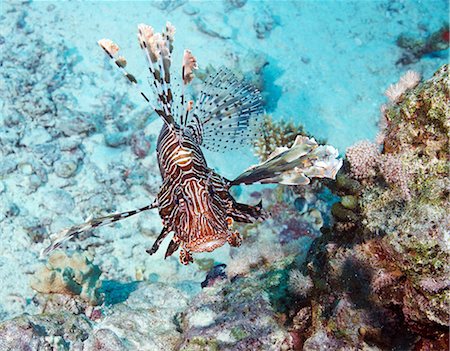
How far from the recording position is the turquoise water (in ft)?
21.7

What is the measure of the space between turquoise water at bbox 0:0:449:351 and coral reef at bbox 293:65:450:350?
1163mm

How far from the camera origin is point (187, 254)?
11.1 ft

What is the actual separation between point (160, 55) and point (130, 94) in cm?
542

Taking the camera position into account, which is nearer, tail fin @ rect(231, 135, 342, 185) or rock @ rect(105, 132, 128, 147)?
tail fin @ rect(231, 135, 342, 185)

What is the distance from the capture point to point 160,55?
371 cm

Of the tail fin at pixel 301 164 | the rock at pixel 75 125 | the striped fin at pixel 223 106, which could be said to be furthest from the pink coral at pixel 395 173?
the rock at pixel 75 125

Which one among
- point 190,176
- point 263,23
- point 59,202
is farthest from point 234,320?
point 263,23

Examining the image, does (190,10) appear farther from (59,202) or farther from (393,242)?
(393,242)

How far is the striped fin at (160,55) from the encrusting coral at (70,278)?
232 centimetres

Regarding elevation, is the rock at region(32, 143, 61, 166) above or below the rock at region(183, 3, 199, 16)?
below

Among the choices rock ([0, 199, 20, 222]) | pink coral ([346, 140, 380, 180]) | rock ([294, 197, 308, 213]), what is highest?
pink coral ([346, 140, 380, 180])

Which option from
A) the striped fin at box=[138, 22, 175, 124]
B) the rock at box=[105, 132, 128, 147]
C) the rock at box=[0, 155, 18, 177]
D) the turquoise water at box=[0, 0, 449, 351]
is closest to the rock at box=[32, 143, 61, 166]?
the turquoise water at box=[0, 0, 449, 351]

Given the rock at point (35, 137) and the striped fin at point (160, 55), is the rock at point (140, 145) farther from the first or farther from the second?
the striped fin at point (160, 55)

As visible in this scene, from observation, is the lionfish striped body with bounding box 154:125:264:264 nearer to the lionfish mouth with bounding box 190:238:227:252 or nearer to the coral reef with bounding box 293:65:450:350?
the lionfish mouth with bounding box 190:238:227:252
